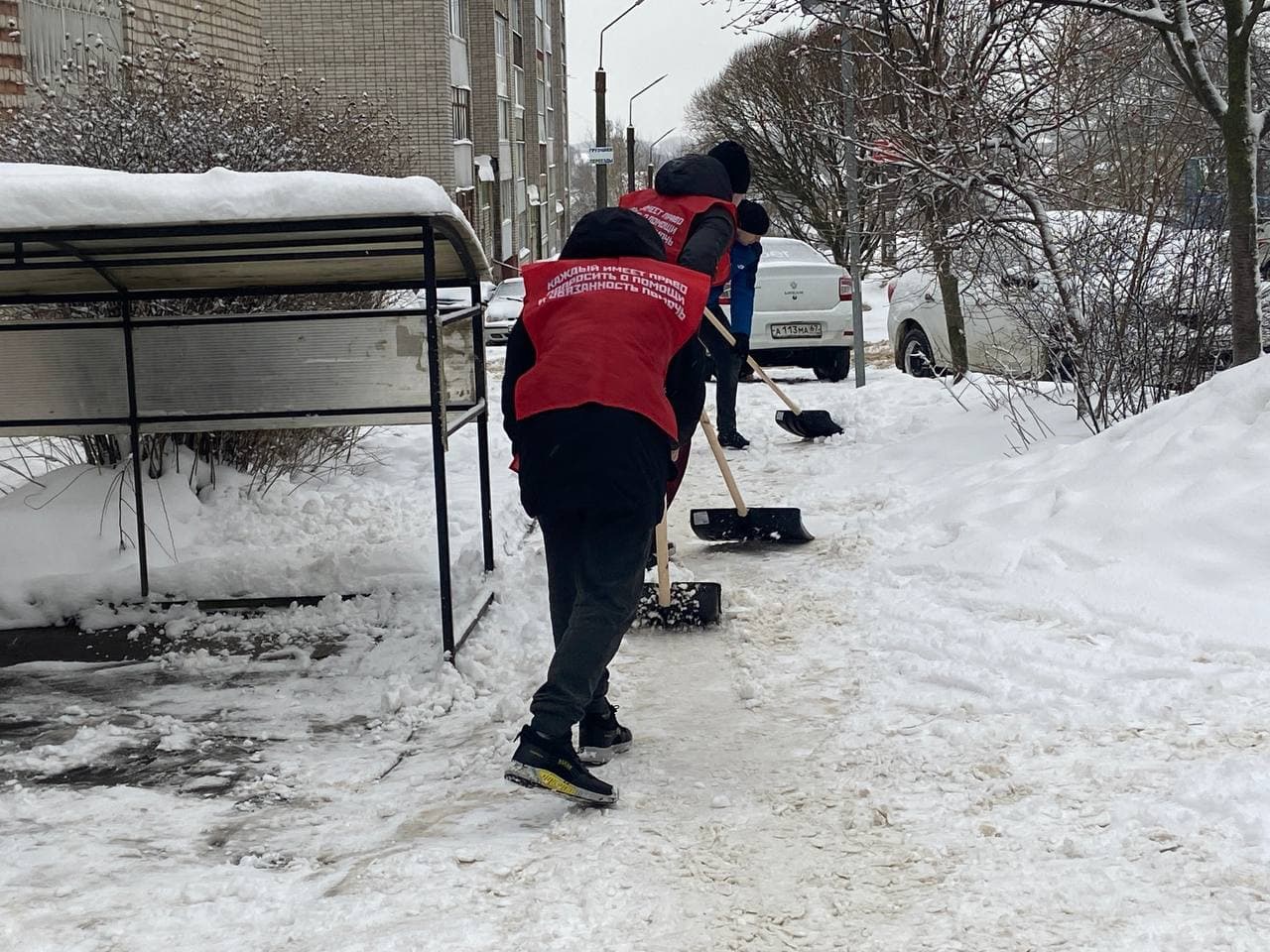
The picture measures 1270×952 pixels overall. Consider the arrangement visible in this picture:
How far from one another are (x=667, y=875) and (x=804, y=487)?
5.61 metres

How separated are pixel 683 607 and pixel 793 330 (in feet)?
30.5

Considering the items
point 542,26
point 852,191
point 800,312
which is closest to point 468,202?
point 800,312

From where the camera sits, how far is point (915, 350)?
14805 millimetres

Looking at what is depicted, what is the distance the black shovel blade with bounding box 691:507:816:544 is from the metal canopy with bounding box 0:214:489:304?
1757mm

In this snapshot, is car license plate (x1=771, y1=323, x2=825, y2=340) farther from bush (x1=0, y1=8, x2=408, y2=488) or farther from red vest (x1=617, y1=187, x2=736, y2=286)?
red vest (x1=617, y1=187, x2=736, y2=286)

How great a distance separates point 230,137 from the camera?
26.3ft

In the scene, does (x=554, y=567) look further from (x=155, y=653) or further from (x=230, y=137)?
(x=230, y=137)

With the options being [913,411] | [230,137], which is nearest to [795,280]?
[913,411]

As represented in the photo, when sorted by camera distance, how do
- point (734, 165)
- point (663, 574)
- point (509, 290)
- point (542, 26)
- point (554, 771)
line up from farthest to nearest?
point (542, 26) < point (509, 290) < point (734, 165) < point (663, 574) < point (554, 771)

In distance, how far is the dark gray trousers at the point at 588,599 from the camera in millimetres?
3955

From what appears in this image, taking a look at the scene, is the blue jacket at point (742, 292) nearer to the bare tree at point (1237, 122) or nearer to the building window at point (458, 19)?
the bare tree at point (1237, 122)

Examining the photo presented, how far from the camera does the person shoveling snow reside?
3928 mm

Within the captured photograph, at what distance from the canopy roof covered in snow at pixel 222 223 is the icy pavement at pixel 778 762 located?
5.25 ft

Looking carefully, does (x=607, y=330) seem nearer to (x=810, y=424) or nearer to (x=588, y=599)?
(x=588, y=599)
